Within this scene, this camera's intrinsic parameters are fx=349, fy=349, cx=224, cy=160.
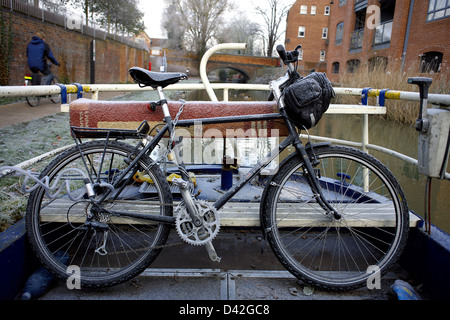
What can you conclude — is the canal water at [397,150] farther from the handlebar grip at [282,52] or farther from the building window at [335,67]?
the building window at [335,67]

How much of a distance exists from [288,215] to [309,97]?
30.0 inches

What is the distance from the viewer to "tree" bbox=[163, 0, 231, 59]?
151ft

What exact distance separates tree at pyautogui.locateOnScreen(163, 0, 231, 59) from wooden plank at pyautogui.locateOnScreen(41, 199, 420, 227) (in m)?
47.8

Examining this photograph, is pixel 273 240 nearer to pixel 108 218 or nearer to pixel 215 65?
pixel 108 218

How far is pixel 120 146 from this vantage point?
216cm

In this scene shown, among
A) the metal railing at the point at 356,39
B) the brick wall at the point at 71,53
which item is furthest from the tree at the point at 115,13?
the metal railing at the point at 356,39

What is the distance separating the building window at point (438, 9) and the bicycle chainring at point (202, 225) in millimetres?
20442

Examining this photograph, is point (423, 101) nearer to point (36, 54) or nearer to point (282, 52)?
point (282, 52)

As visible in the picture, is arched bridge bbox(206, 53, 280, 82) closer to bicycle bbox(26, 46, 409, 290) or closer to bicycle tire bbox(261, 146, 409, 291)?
bicycle tire bbox(261, 146, 409, 291)

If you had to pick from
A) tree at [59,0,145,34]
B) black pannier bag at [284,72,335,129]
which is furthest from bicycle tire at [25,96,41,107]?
tree at [59,0,145,34]

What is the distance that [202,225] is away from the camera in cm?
210

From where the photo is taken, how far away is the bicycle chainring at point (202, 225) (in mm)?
2074

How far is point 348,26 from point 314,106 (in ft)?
104

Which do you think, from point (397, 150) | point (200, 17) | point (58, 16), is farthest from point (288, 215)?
point (200, 17)
